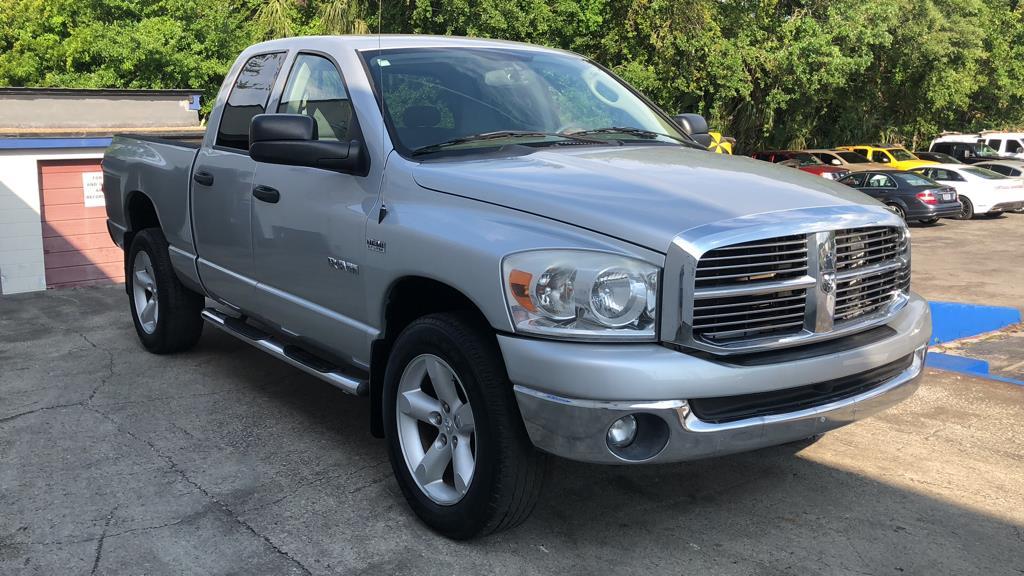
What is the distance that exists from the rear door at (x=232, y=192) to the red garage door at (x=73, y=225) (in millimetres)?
12868

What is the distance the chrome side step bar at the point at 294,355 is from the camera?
4418 mm

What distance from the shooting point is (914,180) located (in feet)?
77.3

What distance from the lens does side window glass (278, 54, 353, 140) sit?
4570 mm

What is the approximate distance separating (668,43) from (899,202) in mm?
8312

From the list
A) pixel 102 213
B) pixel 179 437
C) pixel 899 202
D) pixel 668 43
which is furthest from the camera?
pixel 668 43

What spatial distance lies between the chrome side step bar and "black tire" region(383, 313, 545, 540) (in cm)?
67

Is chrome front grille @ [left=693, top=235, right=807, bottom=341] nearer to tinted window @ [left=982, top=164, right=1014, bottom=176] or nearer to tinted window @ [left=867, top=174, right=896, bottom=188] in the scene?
tinted window @ [left=867, top=174, right=896, bottom=188]

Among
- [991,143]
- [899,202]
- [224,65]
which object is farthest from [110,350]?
[991,143]

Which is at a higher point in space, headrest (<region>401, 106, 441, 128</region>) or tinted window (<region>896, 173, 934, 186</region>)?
headrest (<region>401, 106, 441, 128</region>)

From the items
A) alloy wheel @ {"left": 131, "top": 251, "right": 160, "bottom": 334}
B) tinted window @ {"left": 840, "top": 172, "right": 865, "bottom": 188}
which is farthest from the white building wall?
tinted window @ {"left": 840, "top": 172, "right": 865, "bottom": 188}

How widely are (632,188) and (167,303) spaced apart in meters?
4.10

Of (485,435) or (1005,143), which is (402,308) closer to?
(485,435)

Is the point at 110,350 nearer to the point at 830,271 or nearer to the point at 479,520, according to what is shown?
the point at 479,520

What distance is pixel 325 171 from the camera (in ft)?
14.7
